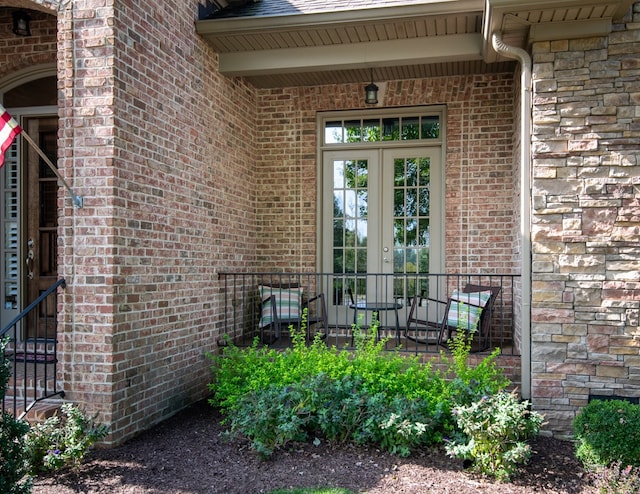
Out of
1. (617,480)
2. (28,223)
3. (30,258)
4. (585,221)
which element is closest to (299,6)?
(585,221)

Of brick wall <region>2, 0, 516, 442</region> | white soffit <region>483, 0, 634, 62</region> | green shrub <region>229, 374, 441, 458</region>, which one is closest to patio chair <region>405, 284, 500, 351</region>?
brick wall <region>2, 0, 516, 442</region>

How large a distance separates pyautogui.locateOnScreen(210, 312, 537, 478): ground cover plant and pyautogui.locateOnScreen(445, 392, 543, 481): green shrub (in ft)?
0.06

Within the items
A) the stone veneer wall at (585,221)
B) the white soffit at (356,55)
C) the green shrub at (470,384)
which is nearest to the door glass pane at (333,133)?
the white soffit at (356,55)

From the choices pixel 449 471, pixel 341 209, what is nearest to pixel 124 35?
pixel 341 209

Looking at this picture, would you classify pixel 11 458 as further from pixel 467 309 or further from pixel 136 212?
pixel 467 309

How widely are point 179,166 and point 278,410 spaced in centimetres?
235

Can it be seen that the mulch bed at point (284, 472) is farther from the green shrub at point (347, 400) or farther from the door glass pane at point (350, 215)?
the door glass pane at point (350, 215)

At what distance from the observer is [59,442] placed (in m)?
3.47

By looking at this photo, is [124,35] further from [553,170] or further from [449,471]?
[449,471]

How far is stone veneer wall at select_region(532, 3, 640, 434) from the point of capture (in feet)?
13.6

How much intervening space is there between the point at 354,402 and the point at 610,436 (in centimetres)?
164

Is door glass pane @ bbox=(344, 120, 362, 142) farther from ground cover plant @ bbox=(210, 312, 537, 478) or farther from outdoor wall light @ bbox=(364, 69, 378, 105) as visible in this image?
ground cover plant @ bbox=(210, 312, 537, 478)

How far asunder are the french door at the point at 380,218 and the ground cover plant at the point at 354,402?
2.11m

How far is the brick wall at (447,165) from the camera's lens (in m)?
6.00
